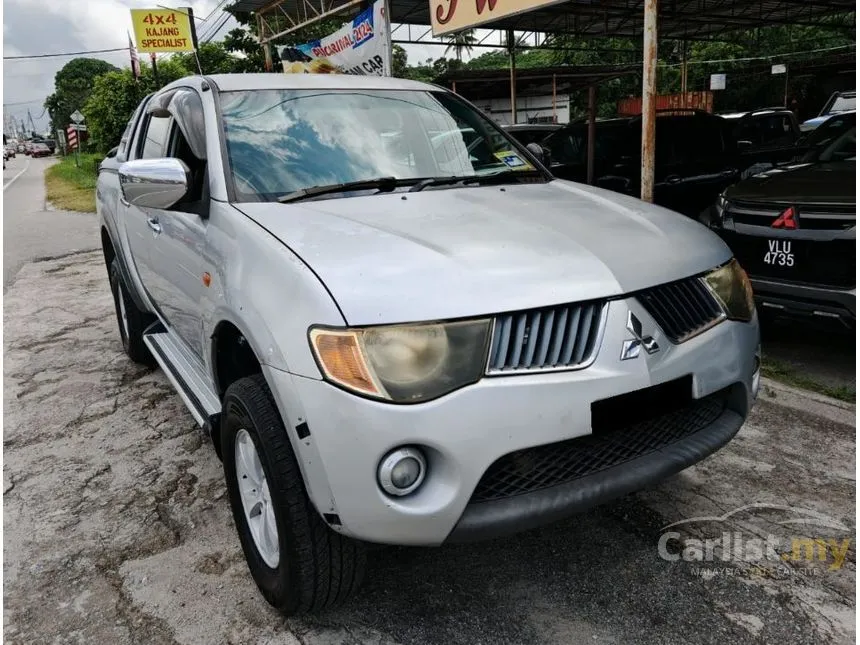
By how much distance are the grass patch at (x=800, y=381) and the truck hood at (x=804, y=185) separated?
1.03 meters

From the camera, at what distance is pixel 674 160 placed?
28.1 feet

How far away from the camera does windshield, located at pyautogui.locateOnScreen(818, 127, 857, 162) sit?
5.37 meters

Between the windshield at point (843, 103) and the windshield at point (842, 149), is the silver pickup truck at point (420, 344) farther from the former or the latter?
the windshield at point (843, 103)

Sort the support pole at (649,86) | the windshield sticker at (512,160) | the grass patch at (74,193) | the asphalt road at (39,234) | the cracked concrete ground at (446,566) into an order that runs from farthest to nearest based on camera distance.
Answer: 1. the grass patch at (74,193)
2. the asphalt road at (39,234)
3. the support pole at (649,86)
4. the windshield sticker at (512,160)
5. the cracked concrete ground at (446,566)

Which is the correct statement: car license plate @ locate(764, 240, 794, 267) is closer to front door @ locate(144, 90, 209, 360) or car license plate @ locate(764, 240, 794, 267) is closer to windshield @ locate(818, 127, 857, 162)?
windshield @ locate(818, 127, 857, 162)

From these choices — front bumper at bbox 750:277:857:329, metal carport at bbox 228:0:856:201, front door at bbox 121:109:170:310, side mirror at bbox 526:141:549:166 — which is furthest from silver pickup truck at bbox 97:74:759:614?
metal carport at bbox 228:0:856:201

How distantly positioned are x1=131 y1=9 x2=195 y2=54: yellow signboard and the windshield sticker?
15.5 m

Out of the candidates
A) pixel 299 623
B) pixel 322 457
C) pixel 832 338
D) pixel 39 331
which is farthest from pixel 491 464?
pixel 39 331

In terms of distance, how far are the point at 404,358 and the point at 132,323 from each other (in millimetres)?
3437

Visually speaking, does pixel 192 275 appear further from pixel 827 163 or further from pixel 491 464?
pixel 827 163

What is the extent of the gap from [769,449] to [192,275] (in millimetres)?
2769

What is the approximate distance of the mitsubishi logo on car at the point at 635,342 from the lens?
203 centimetres

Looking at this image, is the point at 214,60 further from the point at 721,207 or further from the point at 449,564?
the point at 449,564

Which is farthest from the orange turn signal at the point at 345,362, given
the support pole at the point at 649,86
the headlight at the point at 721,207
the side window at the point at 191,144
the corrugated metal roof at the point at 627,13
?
the corrugated metal roof at the point at 627,13
